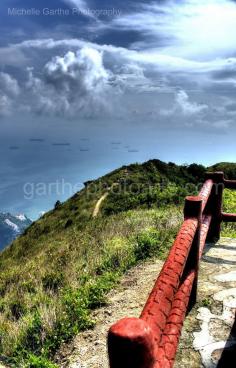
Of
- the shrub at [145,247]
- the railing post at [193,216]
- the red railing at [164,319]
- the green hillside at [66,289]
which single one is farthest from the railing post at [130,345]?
the shrub at [145,247]

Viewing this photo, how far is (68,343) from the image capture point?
16.6 ft

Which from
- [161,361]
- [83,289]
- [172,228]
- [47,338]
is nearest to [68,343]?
[47,338]

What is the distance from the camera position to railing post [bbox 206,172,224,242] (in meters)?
7.12

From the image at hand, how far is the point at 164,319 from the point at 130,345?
2.70ft

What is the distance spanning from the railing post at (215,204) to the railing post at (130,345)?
5628 mm

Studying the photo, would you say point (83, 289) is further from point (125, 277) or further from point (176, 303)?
point (176, 303)

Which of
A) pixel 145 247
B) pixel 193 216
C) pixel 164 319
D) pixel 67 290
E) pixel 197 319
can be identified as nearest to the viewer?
pixel 164 319

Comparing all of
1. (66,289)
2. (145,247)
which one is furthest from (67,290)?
(145,247)

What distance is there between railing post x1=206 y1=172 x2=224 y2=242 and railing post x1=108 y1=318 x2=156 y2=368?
5.63 m

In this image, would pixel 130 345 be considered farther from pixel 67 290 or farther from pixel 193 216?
pixel 67 290

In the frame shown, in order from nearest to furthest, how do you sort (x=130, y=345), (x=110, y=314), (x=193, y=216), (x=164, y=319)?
(x=130, y=345) → (x=164, y=319) → (x=193, y=216) → (x=110, y=314)

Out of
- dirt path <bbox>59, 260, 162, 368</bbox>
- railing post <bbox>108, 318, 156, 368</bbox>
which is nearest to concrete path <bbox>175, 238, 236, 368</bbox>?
dirt path <bbox>59, 260, 162, 368</bbox>

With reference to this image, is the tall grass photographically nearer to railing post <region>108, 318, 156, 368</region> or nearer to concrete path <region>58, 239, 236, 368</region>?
concrete path <region>58, 239, 236, 368</region>

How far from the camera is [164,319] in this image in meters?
2.42
